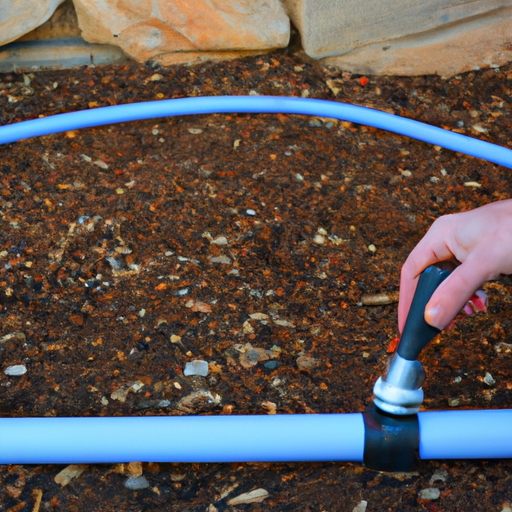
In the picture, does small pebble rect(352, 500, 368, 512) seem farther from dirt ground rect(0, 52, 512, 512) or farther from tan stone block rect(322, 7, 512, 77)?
tan stone block rect(322, 7, 512, 77)

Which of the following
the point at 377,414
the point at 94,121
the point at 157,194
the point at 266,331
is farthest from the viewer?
the point at 94,121

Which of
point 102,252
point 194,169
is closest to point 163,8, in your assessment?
point 194,169

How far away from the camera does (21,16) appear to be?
2113mm

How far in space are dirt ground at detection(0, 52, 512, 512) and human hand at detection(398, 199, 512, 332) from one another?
0.46 metres

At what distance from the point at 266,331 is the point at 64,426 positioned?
1.74 ft

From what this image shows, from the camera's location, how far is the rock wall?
7.14 feet

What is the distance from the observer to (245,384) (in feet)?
4.55

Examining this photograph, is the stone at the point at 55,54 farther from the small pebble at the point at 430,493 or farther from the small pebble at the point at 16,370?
the small pebble at the point at 430,493

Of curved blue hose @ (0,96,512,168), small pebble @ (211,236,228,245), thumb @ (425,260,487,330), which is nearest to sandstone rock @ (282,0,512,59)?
curved blue hose @ (0,96,512,168)

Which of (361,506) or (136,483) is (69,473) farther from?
(361,506)

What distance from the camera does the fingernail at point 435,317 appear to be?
0.94 meters

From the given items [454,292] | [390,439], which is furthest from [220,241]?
[454,292]

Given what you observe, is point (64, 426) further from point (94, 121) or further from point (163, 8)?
point (163, 8)

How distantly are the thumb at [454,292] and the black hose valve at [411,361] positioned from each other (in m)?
0.03
